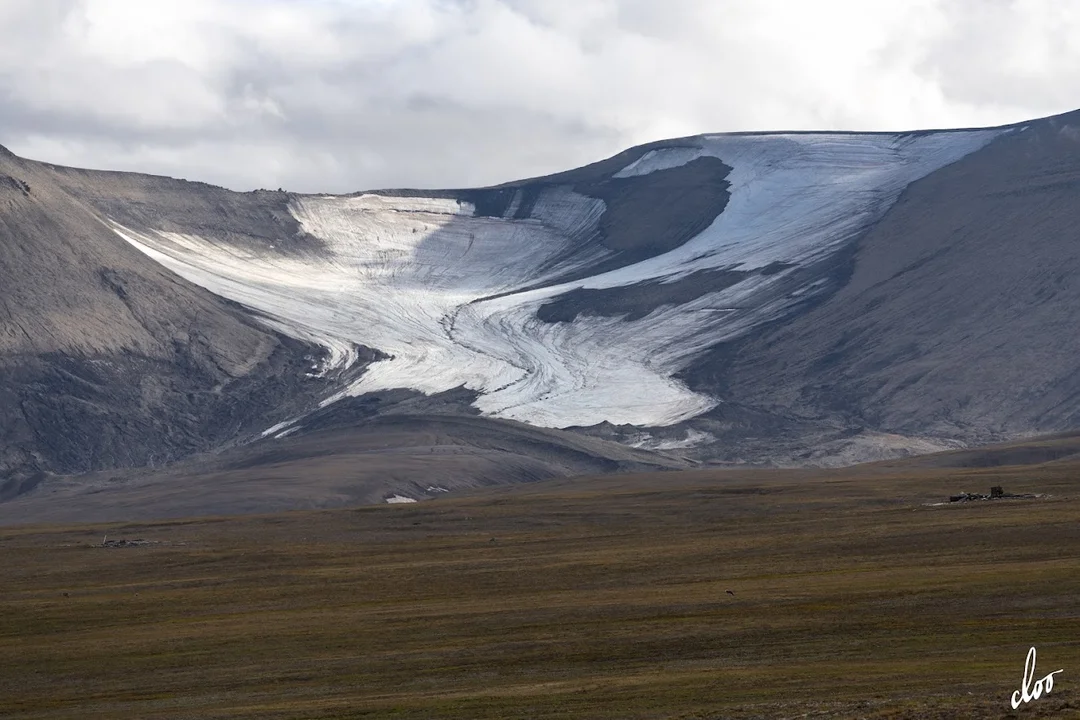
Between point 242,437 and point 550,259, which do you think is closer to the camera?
point 242,437

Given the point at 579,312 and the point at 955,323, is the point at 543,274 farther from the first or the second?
the point at 955,323

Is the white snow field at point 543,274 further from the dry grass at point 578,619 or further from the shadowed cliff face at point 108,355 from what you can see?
the dry grass at point 578,619

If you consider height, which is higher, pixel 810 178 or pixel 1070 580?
pixel 810 178

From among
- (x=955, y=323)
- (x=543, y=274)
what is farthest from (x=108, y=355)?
(x=955, y=323)

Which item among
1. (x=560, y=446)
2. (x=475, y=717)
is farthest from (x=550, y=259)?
(x=475, y=717)

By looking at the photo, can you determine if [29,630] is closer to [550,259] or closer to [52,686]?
[52,686]

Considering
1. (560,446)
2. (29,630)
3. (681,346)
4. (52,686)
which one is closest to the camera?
(52,686)
